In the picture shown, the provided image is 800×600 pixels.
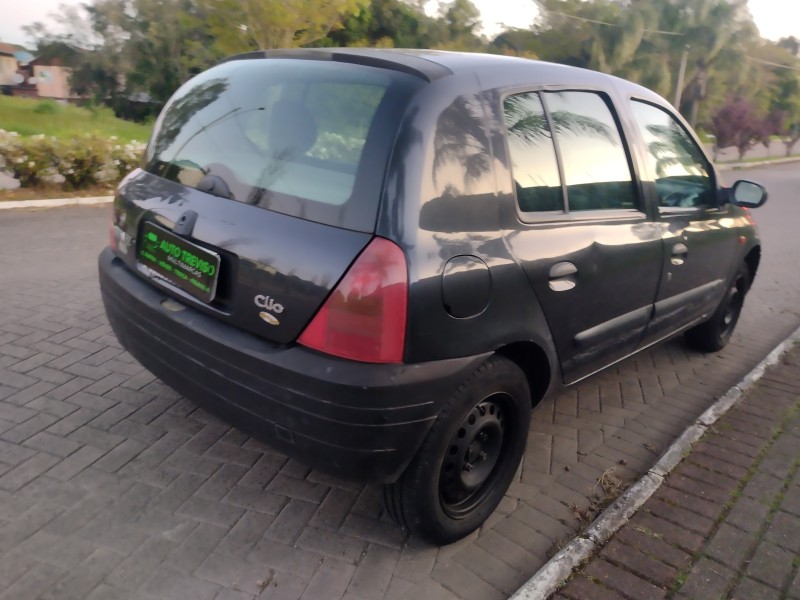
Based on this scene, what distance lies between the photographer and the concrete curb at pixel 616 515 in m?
2.28

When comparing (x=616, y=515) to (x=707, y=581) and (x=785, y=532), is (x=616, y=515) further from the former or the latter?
(x=785, y=532)

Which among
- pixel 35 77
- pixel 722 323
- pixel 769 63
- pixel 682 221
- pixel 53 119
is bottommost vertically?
pixel 53 119

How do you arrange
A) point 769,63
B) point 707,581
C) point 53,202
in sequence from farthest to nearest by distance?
1. point 769,63
2. point 53,202
3. point 707,581

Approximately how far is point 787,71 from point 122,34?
39769mm

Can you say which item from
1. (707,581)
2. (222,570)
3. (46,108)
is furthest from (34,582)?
(46,108)

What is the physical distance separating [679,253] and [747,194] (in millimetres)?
858

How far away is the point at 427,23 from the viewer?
31.6 m

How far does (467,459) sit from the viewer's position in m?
2.52

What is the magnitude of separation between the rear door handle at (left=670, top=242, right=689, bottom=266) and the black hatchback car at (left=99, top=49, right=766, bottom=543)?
357 mm

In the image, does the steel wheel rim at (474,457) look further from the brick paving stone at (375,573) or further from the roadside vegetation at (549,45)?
the roadside vegetation at (549,45)

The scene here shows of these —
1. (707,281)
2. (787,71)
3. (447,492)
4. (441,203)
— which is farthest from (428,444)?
(787,71)

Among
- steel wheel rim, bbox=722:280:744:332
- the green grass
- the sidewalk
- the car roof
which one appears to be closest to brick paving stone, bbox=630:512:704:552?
the sidewalk

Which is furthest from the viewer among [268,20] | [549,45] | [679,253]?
[549,45]

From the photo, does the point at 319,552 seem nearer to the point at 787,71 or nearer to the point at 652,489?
the point at 652,489
